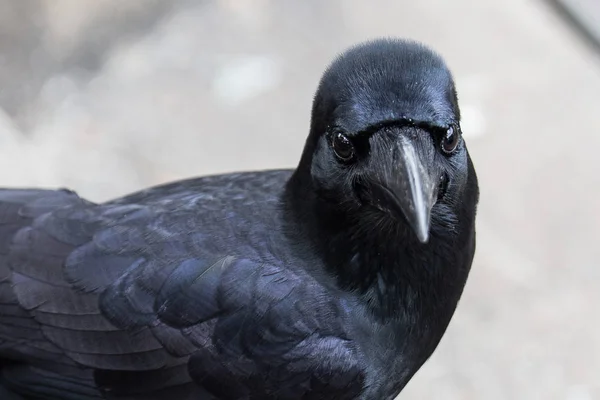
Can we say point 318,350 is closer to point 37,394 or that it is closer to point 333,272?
point 333,272

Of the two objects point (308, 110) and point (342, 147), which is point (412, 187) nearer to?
point (342, 147)

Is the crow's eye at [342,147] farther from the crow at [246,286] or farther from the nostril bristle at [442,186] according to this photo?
the nostril bristle at [442,186]

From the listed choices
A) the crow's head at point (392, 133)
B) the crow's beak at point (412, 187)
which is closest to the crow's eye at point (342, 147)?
the crow's head at point (392, 133)

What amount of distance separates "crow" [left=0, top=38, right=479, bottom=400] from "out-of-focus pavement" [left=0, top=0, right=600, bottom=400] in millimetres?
1251

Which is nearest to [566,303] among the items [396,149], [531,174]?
[531,174]

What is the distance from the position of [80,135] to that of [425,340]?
2513mm

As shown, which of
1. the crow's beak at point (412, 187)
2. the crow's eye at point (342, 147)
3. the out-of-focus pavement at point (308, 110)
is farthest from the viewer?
the out-of-focus pavement at point (308, 110)

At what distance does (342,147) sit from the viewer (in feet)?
7.22

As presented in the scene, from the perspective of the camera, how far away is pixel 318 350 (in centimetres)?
246

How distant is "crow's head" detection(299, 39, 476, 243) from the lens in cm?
209

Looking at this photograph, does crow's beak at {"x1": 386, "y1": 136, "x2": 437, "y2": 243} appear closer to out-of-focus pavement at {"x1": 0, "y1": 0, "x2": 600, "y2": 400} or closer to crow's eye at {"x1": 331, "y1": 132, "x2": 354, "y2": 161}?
crow's eye at {"x1": 331, "y1": 132, "x2": 354, "y2": 161}

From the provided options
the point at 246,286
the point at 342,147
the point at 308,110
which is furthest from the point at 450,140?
the point at 308,110

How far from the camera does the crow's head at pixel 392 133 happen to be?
82.3 inches

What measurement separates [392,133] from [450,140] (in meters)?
0.17
